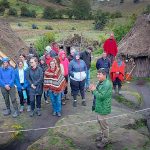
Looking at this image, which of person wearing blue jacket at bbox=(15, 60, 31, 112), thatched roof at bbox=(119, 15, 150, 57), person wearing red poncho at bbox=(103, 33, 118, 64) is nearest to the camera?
person wearing blue jacket at bbox=(15, 60, 31, 112)

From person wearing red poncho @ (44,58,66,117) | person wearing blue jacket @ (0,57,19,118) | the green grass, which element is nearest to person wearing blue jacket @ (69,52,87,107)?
person wearing red poncho @ (44,58,66,117)

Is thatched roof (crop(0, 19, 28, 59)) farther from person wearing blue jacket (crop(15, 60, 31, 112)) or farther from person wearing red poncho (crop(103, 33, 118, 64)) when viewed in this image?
person wearing blue jacket (crop(15, 60, 31, 112))

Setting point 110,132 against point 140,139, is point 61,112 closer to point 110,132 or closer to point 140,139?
point 110,132

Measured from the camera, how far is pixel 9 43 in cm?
2030

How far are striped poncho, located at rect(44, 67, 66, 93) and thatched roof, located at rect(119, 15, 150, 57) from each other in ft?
22.8

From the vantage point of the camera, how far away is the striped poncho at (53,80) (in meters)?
13.1

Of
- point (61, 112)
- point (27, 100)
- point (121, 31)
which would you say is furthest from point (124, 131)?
point (121, 31)

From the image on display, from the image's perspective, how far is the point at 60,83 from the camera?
13250 mm

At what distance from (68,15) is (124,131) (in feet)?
165

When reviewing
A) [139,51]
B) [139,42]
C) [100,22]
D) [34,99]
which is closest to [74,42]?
[139,42]

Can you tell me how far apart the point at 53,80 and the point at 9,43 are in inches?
303

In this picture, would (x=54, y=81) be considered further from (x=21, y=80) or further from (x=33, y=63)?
(x=21, y=80)

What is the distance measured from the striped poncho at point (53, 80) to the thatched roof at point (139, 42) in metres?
→ 6.94

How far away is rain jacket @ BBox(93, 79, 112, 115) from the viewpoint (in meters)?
10.9
